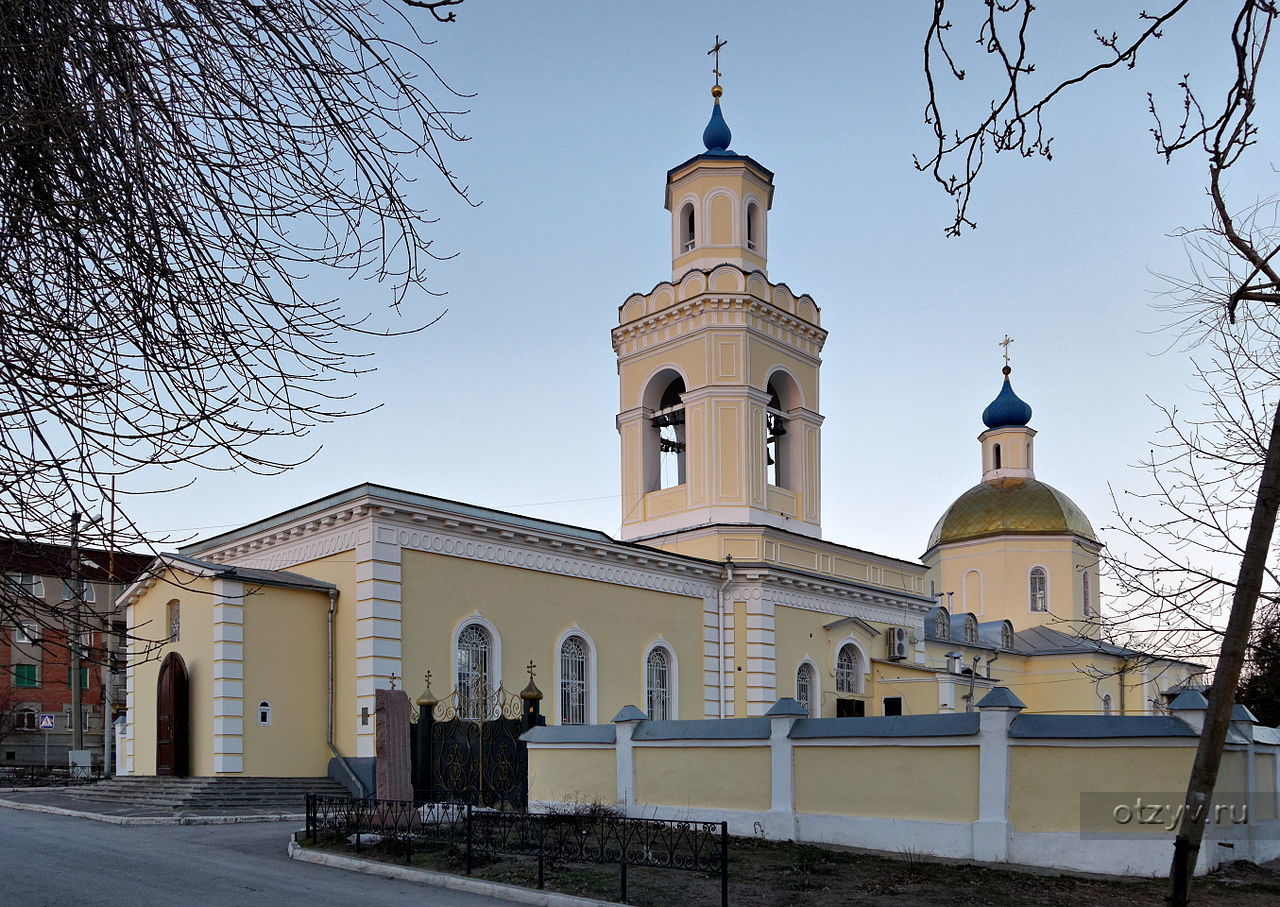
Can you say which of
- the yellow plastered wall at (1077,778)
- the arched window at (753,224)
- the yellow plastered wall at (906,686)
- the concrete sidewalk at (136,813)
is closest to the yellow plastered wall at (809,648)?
the yellow plastered wall at (906,686)

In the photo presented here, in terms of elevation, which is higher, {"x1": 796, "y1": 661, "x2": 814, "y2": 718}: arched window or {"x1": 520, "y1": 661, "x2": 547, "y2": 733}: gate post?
{"x1": 520, "y1": 661, "x2": 547, "y2": 733}: gate post

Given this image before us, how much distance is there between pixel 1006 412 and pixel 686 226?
2320 centimetres

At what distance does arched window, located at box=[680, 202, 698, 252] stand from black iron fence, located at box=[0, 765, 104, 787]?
748 inches

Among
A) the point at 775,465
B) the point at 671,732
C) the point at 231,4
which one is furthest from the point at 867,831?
the point at 775,465

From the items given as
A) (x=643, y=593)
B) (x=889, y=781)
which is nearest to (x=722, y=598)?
(x=643, y=593)

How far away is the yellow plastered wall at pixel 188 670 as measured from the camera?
20.4 meters

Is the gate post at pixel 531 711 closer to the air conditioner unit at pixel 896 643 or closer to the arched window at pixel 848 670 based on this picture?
the arched window at pixel 848 670

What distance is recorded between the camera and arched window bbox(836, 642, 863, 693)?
101ft

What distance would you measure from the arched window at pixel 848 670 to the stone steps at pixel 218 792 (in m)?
14.5

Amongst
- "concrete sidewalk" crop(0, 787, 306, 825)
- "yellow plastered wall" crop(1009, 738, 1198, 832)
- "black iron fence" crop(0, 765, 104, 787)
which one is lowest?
"black iron fence" crop(0, 765, 104, 787)

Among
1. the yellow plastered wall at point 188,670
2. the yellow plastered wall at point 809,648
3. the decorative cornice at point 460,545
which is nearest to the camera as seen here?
the yellow plastered wall at point 188,670

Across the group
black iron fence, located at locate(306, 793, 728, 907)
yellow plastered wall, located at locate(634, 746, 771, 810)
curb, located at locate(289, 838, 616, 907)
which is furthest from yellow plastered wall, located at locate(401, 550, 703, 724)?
curb, located at locate(289, 838, 616, 907)

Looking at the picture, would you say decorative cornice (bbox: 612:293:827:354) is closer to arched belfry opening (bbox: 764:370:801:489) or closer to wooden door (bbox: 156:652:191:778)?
arched belfry opening (bbox: 764:370:801:489)

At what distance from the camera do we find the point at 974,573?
1845 inches
